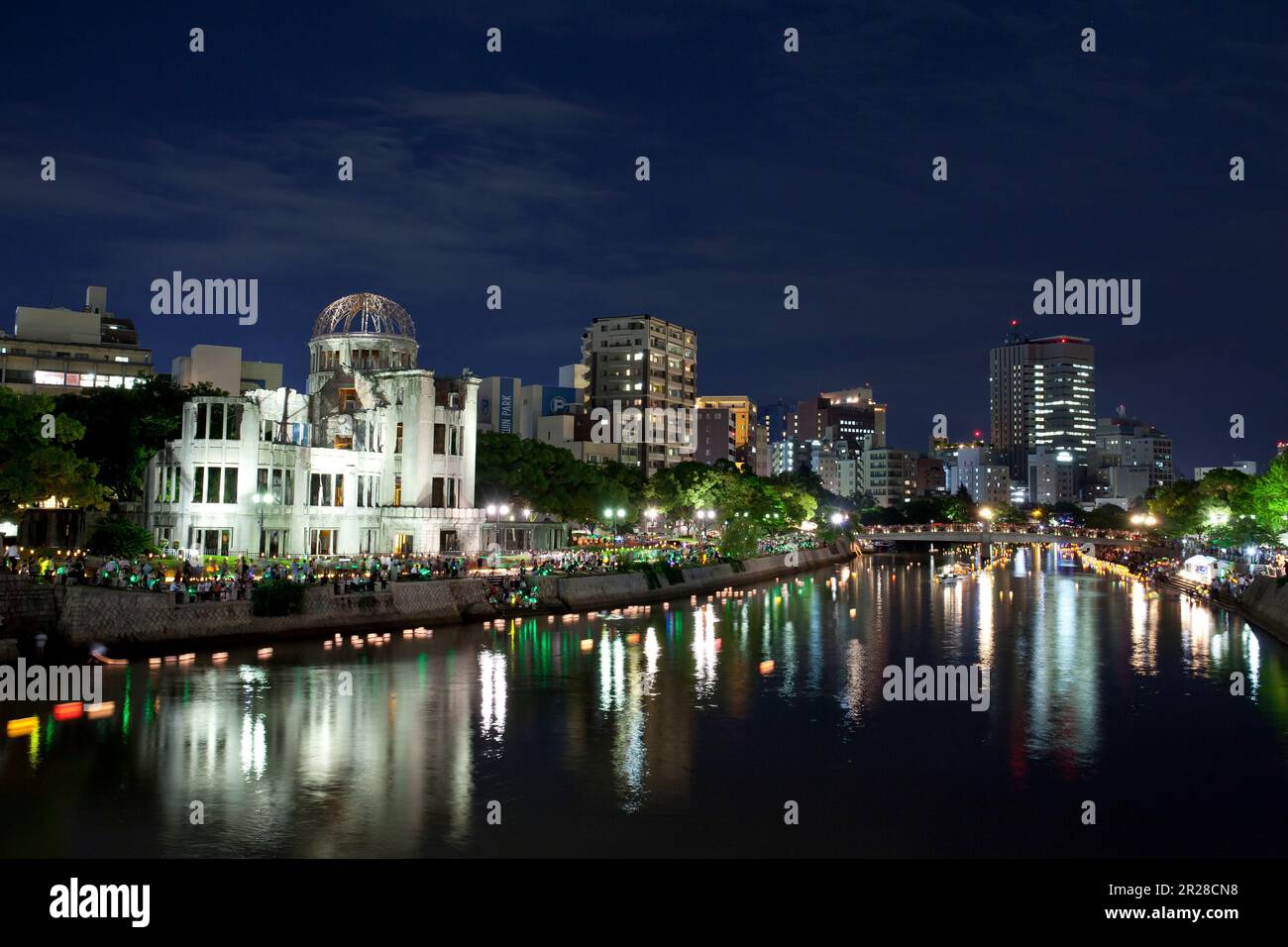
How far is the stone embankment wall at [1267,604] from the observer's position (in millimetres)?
66875

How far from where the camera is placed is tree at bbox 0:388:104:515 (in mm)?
55688

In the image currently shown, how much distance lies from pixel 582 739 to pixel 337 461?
52994 millimetres

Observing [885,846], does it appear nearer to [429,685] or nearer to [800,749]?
[800,749]

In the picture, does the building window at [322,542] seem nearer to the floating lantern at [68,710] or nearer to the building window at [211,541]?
the building window at [211,541]

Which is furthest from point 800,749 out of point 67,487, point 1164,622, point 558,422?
point 558,422

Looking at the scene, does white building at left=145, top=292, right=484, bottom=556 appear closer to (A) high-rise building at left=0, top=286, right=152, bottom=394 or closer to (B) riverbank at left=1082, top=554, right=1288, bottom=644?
(A) high-rise building at left=0, top=286, right=152, bottom=394

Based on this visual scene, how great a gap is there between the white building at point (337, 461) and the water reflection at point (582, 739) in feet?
74.7

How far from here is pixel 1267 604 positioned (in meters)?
71.9

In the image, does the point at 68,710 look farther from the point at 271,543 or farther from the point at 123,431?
the point at 123,431

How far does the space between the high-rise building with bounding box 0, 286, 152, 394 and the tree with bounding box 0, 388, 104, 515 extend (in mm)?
73099

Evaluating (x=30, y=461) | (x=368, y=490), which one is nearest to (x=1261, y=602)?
(x=368, y=490)

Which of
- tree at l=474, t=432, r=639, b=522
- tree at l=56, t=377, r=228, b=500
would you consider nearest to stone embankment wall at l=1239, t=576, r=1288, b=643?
tree at l=474, t=432, r=639, b=522
